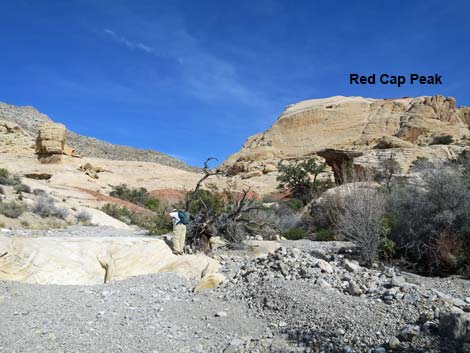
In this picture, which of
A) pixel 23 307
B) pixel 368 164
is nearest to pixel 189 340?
pixel 23 307

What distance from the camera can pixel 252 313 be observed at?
17.1ft

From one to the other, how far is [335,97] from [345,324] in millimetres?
60174

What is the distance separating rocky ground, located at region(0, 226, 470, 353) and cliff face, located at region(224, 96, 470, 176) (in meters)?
30.3

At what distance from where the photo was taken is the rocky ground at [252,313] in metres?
4.06

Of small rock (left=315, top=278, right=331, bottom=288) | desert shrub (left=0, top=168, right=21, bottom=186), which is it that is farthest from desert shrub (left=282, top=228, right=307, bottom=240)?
desert shrub (left=0, top=168, right=21, bottom=186)

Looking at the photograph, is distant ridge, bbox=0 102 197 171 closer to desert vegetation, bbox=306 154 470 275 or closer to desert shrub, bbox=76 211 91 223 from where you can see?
desert shrub, bbox=76 211 91 223

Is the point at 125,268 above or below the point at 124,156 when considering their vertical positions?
below

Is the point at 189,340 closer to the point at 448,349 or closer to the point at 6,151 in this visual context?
the point at 448,349

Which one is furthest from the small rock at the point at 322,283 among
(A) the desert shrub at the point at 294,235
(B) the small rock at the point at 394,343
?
(A) the desert shrub at the point at 294,235

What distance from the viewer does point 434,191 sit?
28.3 ft

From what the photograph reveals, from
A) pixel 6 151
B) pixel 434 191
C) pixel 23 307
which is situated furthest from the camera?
pixel 6 151

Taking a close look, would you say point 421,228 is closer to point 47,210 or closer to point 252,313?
point 252,313

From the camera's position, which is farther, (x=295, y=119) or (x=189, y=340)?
(x=295, y=119)

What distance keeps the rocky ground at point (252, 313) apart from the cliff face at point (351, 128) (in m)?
30.3
